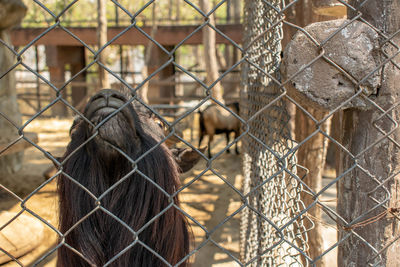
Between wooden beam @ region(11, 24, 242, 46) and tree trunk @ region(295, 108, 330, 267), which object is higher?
wooden beam @ region(11, 24, 242, 46)

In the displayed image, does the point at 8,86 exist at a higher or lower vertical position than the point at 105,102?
higher

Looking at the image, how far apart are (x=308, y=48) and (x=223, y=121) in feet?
23.5

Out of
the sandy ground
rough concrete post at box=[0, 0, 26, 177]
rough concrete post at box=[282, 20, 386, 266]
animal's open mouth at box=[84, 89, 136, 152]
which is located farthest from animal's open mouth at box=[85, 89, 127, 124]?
rough concrete post at box=[0, 0, 26, 177]

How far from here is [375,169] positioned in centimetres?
134

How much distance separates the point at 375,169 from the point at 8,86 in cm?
588

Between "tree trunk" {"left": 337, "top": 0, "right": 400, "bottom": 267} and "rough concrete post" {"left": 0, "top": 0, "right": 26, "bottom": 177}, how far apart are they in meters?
5.05

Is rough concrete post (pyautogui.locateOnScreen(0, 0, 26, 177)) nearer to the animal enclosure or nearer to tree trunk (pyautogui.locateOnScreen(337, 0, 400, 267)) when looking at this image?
the animal enclosure

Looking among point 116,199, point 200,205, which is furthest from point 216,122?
point 116,199

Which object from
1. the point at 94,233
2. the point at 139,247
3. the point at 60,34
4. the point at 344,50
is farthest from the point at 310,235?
the point at 60,34

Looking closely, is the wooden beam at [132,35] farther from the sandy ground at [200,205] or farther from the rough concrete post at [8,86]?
the rough concrete post at [8,86]

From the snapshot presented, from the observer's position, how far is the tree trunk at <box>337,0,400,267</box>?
1.27 metres

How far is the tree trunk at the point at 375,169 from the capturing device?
1272 millimetres

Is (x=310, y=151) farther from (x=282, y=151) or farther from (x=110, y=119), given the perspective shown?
(x=110, y=119)

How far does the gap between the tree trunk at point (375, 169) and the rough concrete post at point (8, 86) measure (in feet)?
16.6
